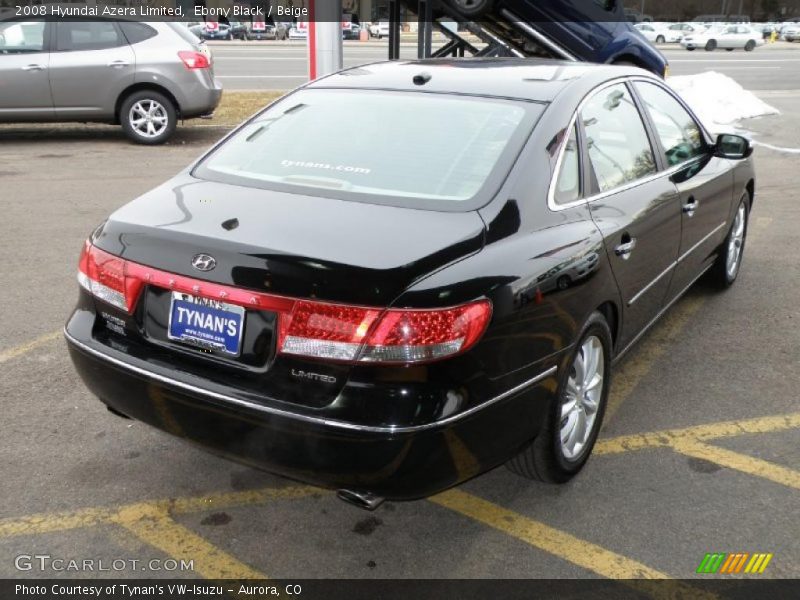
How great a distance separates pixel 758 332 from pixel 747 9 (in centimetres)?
9021

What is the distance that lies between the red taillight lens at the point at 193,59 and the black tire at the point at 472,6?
→ 3652 millimetres

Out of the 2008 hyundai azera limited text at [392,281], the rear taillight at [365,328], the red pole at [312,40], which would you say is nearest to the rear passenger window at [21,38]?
the red pole at [312,40]

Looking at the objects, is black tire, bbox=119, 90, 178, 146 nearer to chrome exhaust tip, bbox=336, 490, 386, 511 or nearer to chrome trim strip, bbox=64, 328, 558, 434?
chrome trim strip, bbox=64, 328, 558, 434

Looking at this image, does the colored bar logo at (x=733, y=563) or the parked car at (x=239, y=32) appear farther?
the parked car at (x=239, y=32)

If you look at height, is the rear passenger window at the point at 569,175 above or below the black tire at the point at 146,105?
above

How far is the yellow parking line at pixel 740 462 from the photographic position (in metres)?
3.34

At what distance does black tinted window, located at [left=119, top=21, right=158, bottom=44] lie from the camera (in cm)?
1042

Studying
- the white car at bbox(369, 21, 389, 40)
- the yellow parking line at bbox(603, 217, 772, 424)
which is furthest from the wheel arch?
the white car at bbox(369, 21, 389, 40)

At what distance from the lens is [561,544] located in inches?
114

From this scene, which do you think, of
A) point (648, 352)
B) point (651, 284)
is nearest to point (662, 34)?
point (648, 352)

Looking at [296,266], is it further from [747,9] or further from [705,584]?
[747,9]

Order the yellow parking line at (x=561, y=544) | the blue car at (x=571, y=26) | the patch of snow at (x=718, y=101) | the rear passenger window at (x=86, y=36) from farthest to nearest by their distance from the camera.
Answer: the patch of snow at (x=718, y=101) → the blue car at (x=571, y=26) → the rear passenger window at (x=86, y=36) → the yellow parking line at (x=561, y=544)

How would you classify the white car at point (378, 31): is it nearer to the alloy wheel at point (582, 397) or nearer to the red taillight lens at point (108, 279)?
the alloy wheel at point (582, 397)

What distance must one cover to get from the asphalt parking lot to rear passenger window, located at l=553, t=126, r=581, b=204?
3.86 feet
